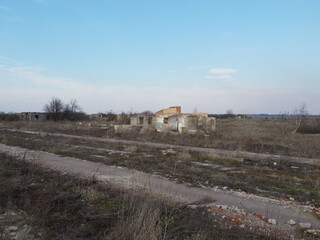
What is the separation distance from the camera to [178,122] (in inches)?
968

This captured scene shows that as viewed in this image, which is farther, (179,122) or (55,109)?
(55,109)

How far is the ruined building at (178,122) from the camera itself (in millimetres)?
23859

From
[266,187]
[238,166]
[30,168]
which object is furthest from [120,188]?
[238,166]

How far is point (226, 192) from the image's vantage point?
6984 mm

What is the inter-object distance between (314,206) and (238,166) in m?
5.23

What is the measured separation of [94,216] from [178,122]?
20302mm

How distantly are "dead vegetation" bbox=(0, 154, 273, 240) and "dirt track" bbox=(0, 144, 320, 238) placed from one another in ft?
2.45

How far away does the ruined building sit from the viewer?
23859 millimetres

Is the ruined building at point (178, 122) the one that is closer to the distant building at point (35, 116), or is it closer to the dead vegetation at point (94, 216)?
the dead vegetation at point (94, 216)

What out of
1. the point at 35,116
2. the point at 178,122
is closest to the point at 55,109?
the point at 35,116

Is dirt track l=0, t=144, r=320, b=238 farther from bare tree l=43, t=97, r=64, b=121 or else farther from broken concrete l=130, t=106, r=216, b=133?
bare tree l=43, t=97, r=64, b=121

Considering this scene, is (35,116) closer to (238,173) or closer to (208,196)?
(238,173)

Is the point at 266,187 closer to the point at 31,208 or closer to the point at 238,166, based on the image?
the point at 238,166

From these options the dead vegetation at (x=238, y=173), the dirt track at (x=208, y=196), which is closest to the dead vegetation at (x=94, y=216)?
the dirt track at (x=208, y=196)
